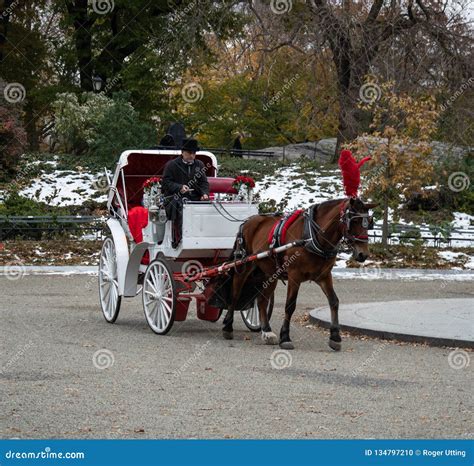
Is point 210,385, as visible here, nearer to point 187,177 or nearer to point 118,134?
point 187,177

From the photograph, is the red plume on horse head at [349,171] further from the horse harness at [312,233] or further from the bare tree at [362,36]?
the bare tree at [362,36]

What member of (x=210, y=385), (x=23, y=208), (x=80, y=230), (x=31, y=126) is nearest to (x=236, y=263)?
(x=210, y=385)

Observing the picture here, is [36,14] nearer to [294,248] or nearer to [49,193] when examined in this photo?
[49,193]

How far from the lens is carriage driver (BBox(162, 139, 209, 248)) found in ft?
47.5

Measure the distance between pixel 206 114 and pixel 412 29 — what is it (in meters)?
15.3

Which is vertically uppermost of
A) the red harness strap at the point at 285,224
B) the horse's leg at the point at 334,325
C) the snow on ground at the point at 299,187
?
the red harness strap at the point at 285,224

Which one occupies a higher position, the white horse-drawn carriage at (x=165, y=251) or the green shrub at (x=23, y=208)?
the white horse-drawn carriage at (x=165, y=251)

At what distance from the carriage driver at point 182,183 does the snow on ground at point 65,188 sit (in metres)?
18.4

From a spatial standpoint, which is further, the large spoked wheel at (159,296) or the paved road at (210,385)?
the large spoked wheel at (159,296)

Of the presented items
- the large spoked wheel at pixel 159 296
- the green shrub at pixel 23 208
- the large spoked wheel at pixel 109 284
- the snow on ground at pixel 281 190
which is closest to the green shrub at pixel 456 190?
the snow on ground at pixel 281 190

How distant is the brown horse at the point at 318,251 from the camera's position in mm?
12789

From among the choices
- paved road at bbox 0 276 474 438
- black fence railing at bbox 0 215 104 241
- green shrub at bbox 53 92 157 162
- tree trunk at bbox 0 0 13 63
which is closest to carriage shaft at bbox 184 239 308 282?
paved road at bbox 0 276 474 438

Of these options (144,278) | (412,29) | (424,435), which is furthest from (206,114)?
(424,435)

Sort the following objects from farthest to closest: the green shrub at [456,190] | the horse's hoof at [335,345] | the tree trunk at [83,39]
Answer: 1. the tree trunk at [83,39]
2. the green shrub at [456,190]
3. the horse's hoof at [335,345]
